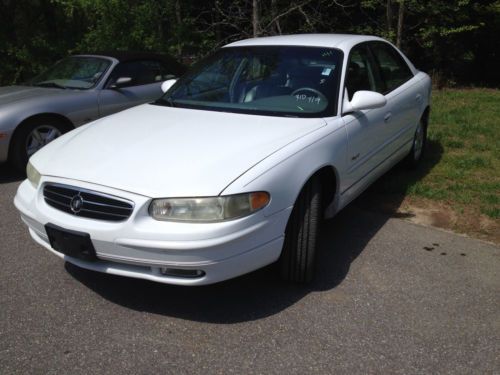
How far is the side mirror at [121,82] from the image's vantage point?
20.9ft

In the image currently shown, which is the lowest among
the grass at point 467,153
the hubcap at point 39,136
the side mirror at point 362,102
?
the grass at point 467,153

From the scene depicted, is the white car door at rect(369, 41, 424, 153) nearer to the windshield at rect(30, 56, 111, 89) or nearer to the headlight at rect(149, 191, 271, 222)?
the headlight at rect(149, 191, 271, 222)

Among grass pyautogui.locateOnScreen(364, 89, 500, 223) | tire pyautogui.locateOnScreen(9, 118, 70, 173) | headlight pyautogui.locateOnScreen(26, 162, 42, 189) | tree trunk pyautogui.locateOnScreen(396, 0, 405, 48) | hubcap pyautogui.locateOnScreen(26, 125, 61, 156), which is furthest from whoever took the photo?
tree trunk pyautogui.locateOnScreen(396, 0, 405, 48)

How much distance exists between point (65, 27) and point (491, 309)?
381 inches

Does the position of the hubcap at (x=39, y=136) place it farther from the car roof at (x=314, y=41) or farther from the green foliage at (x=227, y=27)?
the green foliage at (x=227, y=27)

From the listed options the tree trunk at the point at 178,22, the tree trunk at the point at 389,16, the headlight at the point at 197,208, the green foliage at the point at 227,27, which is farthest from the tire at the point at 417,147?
the tree trunk at the point at 178,22

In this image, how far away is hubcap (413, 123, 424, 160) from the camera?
5586 millimetres

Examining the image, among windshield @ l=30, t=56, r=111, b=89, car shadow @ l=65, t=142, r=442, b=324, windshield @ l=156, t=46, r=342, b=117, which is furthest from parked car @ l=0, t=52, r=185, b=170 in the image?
car shadow @ l=65, t=142, r=442, b=324

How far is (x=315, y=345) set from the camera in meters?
2.77

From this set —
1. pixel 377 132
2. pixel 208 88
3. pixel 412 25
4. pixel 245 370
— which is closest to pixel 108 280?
pixel 245 370

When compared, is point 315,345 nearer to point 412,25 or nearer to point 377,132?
point 377,132

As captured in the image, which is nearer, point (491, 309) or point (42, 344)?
point (42, 344)

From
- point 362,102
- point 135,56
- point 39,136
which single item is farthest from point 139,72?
point 362,102

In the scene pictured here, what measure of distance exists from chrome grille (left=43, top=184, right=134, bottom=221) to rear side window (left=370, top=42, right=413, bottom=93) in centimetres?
275
